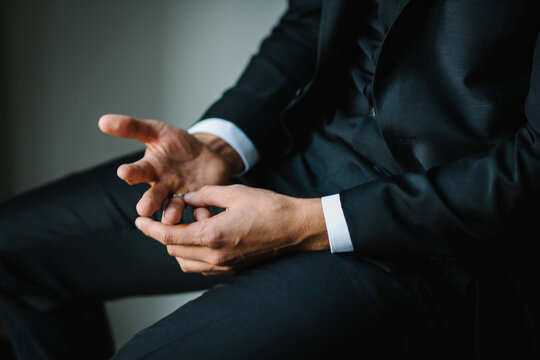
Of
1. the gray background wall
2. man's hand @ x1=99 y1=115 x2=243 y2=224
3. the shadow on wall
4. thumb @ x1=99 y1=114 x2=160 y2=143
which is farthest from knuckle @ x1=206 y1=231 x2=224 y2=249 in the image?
the shadow on wall

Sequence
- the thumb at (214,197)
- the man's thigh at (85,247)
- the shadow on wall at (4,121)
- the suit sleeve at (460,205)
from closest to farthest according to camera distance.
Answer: the suit sleeve at (460,205) → the thumb at (214,197) → the man's thigh at (85,247) → the shadow on wall at (4,121)

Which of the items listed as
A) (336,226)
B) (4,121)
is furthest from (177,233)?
(4,121)

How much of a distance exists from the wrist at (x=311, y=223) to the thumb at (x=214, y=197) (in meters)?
0.11

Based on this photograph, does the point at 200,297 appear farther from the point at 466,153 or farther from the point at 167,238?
the point at 466,153

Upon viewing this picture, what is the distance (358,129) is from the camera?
767 mm

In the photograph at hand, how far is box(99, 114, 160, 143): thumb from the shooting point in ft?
2.32

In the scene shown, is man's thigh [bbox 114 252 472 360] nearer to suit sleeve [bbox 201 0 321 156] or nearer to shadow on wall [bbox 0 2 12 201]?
suit sleeve [bbox 201 0 321 156]

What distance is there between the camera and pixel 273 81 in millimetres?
969

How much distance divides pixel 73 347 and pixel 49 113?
2.88 feet

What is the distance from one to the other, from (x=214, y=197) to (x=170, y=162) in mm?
176

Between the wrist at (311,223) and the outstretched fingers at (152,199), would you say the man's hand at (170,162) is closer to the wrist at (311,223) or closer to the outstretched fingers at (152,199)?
the outstretched fingers at (152,199)

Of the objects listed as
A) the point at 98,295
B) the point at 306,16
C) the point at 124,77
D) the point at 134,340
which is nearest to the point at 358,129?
the point at 306,16

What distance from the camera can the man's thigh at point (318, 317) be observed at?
22.3 inches

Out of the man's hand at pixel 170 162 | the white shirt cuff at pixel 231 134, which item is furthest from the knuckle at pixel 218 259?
the white shirt cuff at pixel 231 134
